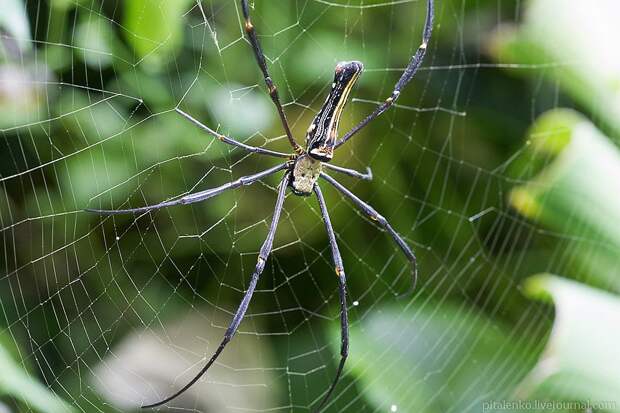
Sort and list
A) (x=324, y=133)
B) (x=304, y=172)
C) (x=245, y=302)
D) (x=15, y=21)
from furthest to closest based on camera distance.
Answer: (x=304, y=172), (x=324, y=133), (x=245, y=302), (x=15, y=21)

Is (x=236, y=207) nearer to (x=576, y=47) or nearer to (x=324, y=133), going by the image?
(x=324, y=133)

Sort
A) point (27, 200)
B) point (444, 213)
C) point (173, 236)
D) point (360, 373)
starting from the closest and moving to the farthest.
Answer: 1. point (27, 200)
2. point (173, 236)
3. point (360, 373)
4. point (444, 213)

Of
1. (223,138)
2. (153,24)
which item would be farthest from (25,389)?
(153,24)

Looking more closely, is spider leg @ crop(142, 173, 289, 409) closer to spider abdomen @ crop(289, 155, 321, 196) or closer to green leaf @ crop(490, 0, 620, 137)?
spider abdomen @ crop(289, 155, 321, 196)

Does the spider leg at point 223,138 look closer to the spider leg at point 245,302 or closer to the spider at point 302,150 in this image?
the spider at point 302,150

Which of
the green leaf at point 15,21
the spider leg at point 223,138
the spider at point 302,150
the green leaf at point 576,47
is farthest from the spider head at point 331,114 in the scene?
the green leaf at point 576,47

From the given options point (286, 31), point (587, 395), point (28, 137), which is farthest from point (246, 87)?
point (587, 395)

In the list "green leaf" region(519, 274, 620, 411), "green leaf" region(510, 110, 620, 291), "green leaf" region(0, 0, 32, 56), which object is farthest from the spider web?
"green leaf" region(519, 274, 620, 411)

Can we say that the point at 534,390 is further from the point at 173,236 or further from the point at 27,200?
the point at 27,200
